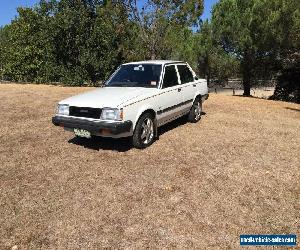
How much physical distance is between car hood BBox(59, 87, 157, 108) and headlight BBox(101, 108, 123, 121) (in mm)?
95

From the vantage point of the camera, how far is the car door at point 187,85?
27.6 feet

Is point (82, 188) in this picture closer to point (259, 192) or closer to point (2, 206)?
point (2, 206)

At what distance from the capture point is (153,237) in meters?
4.06

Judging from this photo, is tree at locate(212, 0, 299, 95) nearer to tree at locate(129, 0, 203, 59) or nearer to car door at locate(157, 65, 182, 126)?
tree at locate(129, 0, 203, 59)

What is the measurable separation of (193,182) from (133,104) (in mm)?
1985

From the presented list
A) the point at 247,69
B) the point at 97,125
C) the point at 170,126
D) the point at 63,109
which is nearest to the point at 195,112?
the point at 170,126

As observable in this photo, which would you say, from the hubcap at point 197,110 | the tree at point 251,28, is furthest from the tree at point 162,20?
the hubcap at point 197,110

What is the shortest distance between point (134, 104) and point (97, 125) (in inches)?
33.0

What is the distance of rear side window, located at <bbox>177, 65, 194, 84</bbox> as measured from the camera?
332 inches

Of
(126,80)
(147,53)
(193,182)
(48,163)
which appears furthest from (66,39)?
(193,182)

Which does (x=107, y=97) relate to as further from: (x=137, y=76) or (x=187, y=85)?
(x=187, y=85)

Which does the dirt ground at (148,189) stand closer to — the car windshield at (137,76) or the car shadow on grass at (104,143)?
the car shadow on grass at (104,143)

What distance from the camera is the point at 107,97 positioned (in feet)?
21.9

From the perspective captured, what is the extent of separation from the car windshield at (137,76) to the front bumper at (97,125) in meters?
1.44
